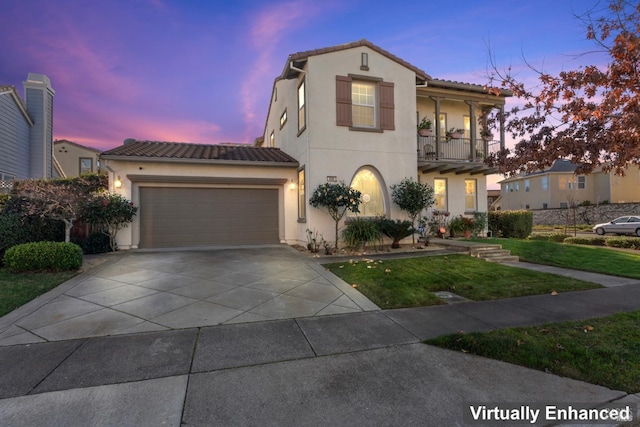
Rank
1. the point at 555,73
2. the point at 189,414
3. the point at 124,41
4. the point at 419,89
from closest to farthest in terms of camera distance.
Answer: the point at 189,414, the point at 555,73, the point at 124,41, the point at 419,89

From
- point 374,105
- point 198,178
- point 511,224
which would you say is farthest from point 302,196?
point 511,224

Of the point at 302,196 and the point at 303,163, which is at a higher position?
the point at 303,163

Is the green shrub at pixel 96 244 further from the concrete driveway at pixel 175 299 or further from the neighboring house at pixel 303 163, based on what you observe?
the concrete driveway at pixel 175 299

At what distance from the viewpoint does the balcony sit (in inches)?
500

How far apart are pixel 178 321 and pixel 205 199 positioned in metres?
8.19

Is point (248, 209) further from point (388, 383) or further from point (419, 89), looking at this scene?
point (388, 383)

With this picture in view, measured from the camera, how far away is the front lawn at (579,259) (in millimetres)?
8109

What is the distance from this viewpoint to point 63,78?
44.1 ft

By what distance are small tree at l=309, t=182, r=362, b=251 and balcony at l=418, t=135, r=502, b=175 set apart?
4.08 metres

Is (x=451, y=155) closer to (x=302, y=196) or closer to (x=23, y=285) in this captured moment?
(x=302, y=196)

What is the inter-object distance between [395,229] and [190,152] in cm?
876

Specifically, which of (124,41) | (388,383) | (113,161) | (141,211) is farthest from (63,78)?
(388,383)

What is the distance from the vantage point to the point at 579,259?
9.57 m

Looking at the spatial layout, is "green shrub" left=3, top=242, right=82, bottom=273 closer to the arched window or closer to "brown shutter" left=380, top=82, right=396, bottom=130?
the arched window
